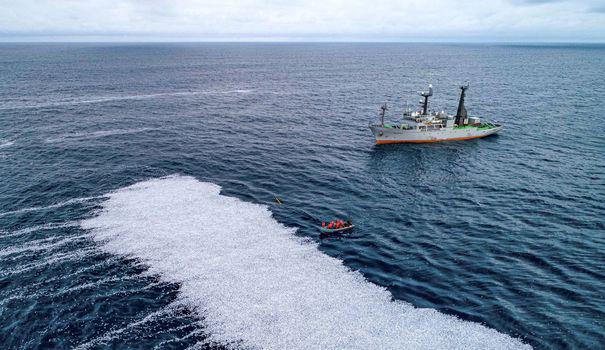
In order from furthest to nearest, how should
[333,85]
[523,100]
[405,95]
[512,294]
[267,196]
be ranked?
[333,85] < [405,95] < [523,100] < [267,196] < [512,294]

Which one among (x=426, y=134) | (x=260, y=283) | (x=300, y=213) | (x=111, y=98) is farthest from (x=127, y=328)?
(x=111, y=98)

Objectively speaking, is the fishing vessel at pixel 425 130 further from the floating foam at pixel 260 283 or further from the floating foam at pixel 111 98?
the floating foam at pixel 111 98

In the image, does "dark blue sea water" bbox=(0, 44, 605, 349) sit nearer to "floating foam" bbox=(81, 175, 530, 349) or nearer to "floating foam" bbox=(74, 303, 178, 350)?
"floating foam" bbox=(74, 303, 178, 350)

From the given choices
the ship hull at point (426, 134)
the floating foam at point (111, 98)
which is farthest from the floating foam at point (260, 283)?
the floating foam at point (111, 98)

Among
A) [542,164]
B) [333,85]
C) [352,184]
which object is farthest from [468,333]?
[333,85]

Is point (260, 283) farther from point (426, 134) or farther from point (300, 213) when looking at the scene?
point (426, 134)

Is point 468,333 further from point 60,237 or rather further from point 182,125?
point 182,125
